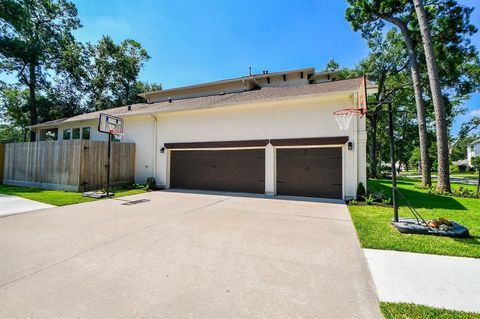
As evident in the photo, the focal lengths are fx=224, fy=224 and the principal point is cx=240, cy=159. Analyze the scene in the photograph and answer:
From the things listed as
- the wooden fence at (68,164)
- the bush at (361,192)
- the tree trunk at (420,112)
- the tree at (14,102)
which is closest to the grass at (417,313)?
the bush at (361,192)

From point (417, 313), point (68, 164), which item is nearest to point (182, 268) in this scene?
point (417, 313)

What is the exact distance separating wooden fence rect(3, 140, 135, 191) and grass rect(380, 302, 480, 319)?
1216 cm

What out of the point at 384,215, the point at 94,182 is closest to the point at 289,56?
the point at 384,215

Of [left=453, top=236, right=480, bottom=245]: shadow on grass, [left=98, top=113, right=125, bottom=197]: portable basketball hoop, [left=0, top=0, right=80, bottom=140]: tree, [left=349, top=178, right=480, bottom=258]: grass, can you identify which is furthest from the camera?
[left=0, top=0, right=80, bottom=140]: tree

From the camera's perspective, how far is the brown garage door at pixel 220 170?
1058 centimetres

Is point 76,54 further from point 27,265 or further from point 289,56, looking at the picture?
point 27,265

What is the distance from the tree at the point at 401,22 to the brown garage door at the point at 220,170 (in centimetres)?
968

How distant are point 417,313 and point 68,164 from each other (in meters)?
13.4

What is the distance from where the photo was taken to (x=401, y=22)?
1354 cm

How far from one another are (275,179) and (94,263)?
7.76 metres

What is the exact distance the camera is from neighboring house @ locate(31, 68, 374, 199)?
356 inches

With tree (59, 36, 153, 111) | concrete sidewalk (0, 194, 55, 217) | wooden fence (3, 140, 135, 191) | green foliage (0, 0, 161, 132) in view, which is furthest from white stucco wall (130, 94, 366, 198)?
→ tree (59, 36, 153, 111)

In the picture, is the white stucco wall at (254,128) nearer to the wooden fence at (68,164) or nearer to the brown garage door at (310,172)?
the brown garage door at (310,172)

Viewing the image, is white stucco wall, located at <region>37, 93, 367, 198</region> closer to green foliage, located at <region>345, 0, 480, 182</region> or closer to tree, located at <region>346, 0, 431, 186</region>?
tree, located at <region>346, 0, 431, 186</region>
